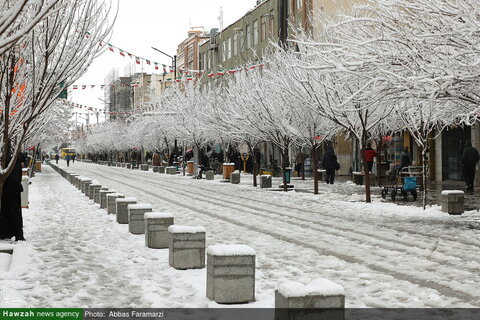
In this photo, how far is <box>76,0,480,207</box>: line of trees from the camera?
12172mm

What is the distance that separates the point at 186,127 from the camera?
4522 centimetres

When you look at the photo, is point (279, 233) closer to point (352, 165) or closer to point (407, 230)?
point (407, 230)

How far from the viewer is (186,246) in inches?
384

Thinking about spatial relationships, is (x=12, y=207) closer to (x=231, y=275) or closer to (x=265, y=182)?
(x=231, y=275)

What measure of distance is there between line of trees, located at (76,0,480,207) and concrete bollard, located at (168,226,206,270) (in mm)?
4228

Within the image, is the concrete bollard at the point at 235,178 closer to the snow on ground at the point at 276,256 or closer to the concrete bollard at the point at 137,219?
the snow on ground at the point at 276,256

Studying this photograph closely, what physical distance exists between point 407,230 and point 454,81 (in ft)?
12.1

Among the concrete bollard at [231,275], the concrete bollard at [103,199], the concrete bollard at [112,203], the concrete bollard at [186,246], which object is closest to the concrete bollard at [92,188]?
the concrete bollard at [103,199]

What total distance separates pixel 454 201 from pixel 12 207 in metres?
11.2

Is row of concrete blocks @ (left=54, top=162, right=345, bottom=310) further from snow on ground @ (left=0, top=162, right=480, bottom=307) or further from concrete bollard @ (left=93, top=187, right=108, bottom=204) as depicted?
concrete bollard @ (left=93, top=187, right=108, bottom=204)

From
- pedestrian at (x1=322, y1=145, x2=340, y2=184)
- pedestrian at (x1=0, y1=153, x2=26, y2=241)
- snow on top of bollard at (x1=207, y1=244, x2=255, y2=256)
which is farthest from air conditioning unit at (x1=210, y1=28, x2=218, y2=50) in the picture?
snow on top of bollard at (x1=207, y1=244, x2=255, y2=256)

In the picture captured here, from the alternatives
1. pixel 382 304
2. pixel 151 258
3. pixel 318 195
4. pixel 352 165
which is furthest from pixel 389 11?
pixel 352 165

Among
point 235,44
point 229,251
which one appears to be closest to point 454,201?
point 229,251

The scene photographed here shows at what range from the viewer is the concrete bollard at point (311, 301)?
19.4 ft
